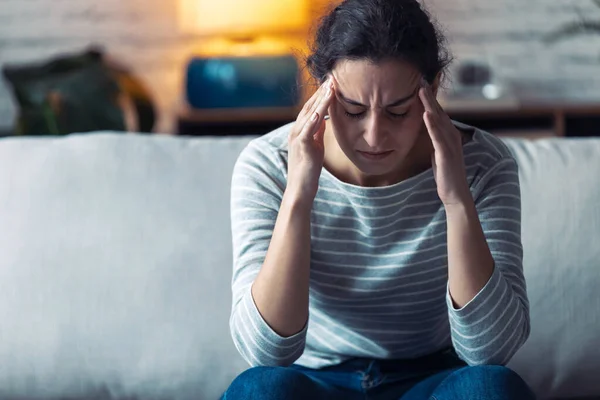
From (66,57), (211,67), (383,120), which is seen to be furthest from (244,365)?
(66,57)

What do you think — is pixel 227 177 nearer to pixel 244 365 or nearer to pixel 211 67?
pixel 244 365

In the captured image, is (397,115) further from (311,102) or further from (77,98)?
(77,98)

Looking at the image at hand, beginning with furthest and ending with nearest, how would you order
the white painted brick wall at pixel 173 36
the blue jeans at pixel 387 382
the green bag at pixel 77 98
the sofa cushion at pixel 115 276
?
1. the white painted brick wall at pixel 173 36
2. the green bag at pixel 77 98
3. the sofa cushion at pixel 115 276
4. the blue jeans at pixel 387 382

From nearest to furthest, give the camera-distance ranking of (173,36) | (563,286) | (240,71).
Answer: (563,286), (240,71), (173,36)

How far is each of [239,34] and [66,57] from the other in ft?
1.96

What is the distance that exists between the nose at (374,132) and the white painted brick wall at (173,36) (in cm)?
208

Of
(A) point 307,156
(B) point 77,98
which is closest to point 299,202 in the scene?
(A) point 307,156

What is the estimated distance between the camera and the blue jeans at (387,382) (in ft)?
3.45

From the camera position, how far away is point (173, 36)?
313 cm

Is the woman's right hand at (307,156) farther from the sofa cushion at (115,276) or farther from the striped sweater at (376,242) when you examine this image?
the sofa cushion at (115,276)

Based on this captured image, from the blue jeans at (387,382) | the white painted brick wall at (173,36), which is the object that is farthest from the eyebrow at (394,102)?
the white painted brick wall at (173,36)

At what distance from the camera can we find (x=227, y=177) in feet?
4.91

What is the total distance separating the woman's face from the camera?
3.55 feet

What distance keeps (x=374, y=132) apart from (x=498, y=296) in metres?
0.27
